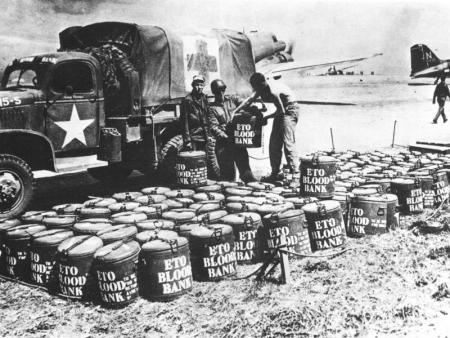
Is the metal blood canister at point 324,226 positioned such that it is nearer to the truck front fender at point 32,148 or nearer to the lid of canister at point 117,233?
the lid of canister at point 117,233

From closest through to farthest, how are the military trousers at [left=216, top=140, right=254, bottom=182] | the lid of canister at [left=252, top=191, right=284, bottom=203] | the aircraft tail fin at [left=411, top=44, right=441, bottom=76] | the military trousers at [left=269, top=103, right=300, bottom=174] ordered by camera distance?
the lid of canister at [left=252, top=191, right=284, bottom=203] → the military trousers at [left=269, top=103, right=300, bottom=174] → the military trousers at [left=216, top=140, right=254, bottom=182] → the aircraft tail fin at [left=411, top=44, right=441, bottom=76]

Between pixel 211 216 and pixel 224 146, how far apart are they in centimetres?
304

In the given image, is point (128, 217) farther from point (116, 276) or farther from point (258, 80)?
point (258, 80)

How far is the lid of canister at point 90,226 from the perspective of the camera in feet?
16.3

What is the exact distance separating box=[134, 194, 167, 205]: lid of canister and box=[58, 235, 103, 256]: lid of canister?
1.40 metres

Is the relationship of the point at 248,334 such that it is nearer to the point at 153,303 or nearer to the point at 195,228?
the point at 153,303

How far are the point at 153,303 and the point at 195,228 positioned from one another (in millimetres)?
908

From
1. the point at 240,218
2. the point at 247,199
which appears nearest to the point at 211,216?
the point at 240,218

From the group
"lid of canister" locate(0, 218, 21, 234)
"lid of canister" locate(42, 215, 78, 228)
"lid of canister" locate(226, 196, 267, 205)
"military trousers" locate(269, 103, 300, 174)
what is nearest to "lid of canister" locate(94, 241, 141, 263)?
"lid of canister" locate(42, 215, 78, 228)

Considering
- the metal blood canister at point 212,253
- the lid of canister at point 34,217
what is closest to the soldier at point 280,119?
the metal blood canister at point 212,253

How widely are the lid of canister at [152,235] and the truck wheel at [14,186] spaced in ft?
6.91

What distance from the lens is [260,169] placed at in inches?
393

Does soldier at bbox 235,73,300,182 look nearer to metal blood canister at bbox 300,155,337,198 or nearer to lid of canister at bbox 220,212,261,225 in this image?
metal blood canister at bbox 300,155,337,198

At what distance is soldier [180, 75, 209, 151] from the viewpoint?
7.74 metres
